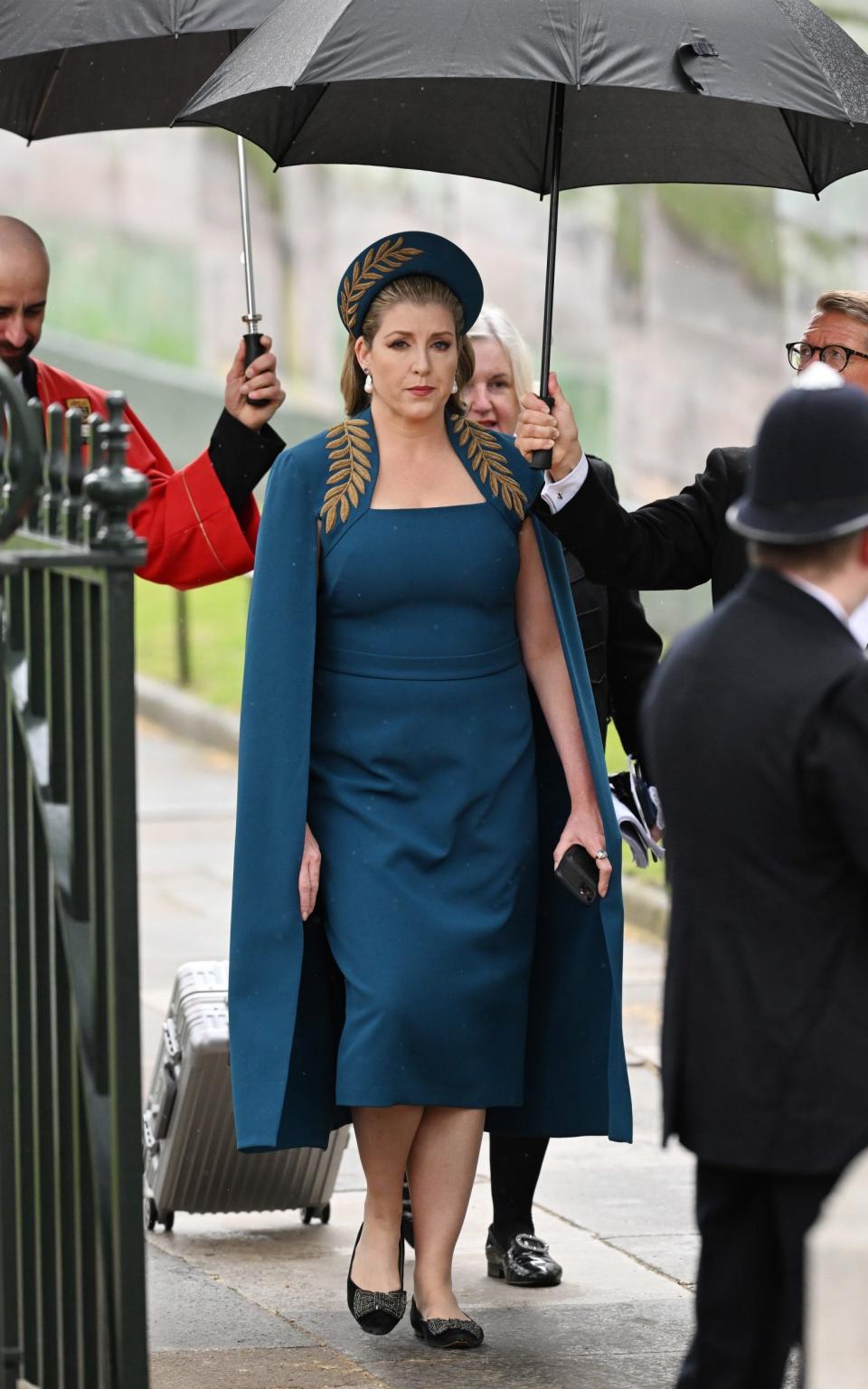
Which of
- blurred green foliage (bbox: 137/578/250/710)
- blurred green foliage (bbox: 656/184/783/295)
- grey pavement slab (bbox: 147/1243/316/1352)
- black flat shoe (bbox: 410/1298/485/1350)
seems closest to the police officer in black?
black flat shoe (bbox: 410/1298/485/1350)

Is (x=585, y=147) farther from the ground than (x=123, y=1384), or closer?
farther from the ground

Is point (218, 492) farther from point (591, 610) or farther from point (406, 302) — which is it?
point (591, 610)

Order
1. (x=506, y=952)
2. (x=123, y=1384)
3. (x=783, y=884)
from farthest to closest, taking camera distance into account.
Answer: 1. (x=506, y=952)
2. (x=123, y=1384)
3. (x=783, y=884)

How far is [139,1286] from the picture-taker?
319 cm

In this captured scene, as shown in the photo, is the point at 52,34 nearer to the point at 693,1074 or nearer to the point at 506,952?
the point at 506,952

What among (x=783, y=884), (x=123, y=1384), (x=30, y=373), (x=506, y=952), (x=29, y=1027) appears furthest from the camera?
(x=30, y=373)

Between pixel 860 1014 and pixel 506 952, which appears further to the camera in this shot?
pixel 506 952

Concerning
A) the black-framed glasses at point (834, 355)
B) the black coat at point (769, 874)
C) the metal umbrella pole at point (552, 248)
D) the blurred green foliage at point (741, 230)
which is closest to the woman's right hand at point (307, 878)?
the metal umbrella pole at point (552, 248)

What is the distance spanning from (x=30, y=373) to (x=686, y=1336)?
2.35m

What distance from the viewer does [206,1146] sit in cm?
505

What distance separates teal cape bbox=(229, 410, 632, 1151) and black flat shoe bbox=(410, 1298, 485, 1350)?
40 centimetres

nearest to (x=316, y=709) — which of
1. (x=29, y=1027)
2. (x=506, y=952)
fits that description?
(x=506, y=952)

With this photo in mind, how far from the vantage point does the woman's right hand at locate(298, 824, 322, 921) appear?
4461mm

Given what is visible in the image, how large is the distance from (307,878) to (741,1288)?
5.11 feet
